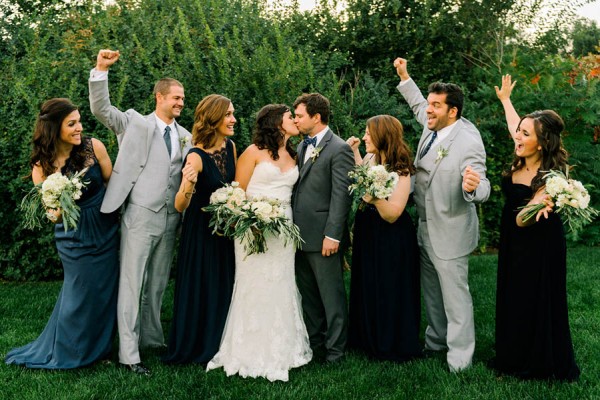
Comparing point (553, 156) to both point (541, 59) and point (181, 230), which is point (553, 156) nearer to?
point (181, 230)

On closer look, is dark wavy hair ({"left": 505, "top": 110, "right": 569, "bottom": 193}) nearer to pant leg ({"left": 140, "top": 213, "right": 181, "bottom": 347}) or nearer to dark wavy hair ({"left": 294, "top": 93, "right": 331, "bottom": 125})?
dark wavy hair ({"left": 294, "top": 93, "right": 331, "bottom": 125})

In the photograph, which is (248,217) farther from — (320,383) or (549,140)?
(549,140)

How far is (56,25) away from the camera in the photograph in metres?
10.2

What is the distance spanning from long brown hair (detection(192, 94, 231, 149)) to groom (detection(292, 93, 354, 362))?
2.36 ft

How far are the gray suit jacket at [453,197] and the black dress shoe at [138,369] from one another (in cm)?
278

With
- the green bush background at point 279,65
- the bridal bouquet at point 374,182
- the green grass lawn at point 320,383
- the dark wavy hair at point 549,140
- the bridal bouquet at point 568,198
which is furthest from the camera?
the green bush background at point 279,65

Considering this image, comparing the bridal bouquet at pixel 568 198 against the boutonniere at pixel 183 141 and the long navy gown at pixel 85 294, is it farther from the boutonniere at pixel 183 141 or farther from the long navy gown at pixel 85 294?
the long navy gown at pixel 85 294

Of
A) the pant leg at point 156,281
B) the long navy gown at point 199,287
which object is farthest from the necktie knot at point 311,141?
the pant leg at point 156,281

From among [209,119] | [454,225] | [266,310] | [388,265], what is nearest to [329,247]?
[388,265]

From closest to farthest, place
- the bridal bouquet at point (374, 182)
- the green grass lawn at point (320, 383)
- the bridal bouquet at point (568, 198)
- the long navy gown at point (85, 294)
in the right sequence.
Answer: the bridal bouquet at point (568, 198) < the green grass lawn at point (320, 383) < the bridal bouquet at point (374, 182) < the long navy gown at point (85, 294)

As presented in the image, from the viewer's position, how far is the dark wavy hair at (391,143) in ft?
17.3

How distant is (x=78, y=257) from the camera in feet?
17.0

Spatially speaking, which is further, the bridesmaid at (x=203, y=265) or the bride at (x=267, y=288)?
the bridesmaid at (x=203, y=265)

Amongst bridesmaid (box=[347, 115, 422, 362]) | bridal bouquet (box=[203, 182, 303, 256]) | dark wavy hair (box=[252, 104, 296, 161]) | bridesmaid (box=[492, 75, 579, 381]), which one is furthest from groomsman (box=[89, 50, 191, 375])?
bridesmaid (box=[492, 75, 579, 381])
